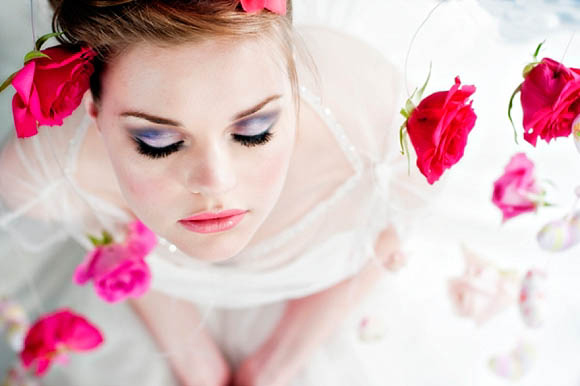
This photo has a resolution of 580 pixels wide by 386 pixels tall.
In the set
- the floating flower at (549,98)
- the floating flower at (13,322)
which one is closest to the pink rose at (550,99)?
the floating flower at (549,98)

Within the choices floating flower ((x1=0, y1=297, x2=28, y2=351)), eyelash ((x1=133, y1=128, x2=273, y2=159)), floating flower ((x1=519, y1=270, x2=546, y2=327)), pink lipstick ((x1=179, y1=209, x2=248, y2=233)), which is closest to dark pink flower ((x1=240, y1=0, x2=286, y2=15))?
eyelash ((x1=133, y1=128, x2=273, y2=159))

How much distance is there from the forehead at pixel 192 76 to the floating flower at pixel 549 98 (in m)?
0.29

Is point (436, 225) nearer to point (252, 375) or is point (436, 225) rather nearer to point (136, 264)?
point (252, 375)

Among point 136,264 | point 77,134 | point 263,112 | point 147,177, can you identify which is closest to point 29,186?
point 77,134

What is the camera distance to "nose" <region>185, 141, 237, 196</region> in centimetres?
73

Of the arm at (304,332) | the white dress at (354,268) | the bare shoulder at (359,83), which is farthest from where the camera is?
the arm at (304,332)

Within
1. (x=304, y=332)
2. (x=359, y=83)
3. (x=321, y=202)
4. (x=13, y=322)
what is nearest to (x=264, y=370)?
(x=304, y=332)

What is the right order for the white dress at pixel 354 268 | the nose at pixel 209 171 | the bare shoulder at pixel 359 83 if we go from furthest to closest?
1. the white dress at pixel 354 268
2. the bare shoulder at pixel 359 83
3. the nose at pixel 209 171

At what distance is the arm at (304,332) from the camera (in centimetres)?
131

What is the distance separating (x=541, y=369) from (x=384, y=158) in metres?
0.57

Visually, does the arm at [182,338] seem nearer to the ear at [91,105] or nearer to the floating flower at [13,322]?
the floating flower at [13,322]

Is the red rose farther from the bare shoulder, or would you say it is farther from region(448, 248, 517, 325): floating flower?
region(448, 248, 517, 325): floating flower

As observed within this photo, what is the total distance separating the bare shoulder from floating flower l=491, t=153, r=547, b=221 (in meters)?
0.20

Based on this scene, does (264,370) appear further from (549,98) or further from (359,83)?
(549,98)
